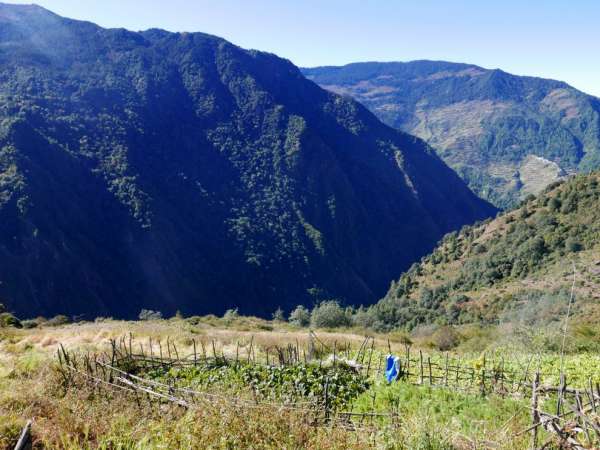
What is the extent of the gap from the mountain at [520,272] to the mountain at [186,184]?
24240mm

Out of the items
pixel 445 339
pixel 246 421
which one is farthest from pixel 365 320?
pixel 246 421

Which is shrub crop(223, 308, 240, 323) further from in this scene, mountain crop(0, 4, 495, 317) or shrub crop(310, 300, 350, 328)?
mountain crop(0, 4, 495, 317)

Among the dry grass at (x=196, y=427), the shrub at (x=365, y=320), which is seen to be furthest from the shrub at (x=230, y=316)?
the dry grass at (x=196, y=427)

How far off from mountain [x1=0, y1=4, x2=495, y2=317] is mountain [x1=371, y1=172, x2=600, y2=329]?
24.2m

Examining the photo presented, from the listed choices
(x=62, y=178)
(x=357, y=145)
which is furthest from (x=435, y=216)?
(x=62, y=178)

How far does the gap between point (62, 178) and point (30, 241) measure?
12709mm

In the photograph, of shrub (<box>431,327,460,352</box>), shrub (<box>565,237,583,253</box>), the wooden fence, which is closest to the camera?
the wooden fence

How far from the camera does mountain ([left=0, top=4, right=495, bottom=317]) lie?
174ft

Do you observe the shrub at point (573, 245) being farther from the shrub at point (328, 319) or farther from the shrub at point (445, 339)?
the shrub at point (328, 319)

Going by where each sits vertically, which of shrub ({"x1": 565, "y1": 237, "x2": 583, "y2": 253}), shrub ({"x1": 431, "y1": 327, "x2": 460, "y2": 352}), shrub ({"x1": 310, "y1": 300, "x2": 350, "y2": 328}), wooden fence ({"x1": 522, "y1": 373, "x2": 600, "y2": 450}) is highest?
wooden fence ({"x1": 522, "y1": 373, "x2": 600, "y2": 450})

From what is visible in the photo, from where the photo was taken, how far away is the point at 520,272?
40.1 meters

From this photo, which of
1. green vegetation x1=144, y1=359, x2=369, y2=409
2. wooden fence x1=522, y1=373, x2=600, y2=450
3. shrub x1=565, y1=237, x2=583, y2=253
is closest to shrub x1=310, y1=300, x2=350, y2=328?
shrub x1=565, y1=237, x2=583, y2=253

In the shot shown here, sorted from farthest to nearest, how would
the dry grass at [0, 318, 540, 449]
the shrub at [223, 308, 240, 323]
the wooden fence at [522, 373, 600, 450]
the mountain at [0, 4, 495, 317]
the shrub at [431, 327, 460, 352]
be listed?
the mountain at [0, 4, 495, 317], the shrub at [223, 308, 240, 323], the shrub at [431, 327, 460, 352], the dry grass at [0, 318, 540, 449], the wooden fence at [522, 373, 600, 450]

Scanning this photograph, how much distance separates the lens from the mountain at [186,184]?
53.1m
